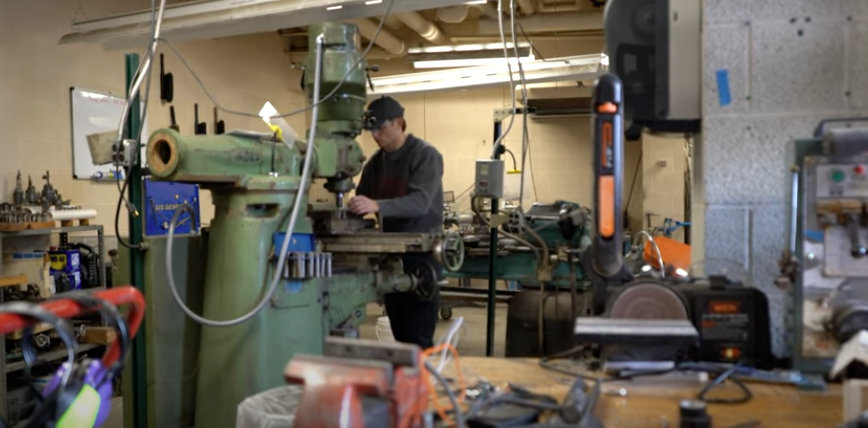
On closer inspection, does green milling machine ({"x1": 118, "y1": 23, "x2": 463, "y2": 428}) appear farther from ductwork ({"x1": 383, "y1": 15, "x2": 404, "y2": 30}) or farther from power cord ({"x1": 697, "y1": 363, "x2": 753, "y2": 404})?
ductwork ({"x1": 383, "y1": 15, "x2": 404, "y2": 30})

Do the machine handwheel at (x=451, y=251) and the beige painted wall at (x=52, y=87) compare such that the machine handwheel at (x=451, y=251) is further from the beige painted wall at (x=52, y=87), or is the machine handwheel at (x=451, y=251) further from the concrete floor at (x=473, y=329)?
the beige painted wall at (x=52, y=87)

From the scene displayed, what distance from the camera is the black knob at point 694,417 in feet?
3.46

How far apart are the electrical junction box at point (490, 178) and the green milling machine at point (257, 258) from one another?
724 millimetres

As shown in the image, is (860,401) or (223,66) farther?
(223,66)

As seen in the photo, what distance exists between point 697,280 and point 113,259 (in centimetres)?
334

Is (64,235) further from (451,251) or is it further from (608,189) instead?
(608,189)

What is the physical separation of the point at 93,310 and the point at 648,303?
1.01 m

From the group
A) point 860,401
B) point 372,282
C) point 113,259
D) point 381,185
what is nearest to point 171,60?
point 113,259

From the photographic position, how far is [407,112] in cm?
742

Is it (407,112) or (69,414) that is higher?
(407,112)

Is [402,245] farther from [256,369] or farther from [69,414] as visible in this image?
[69,414]

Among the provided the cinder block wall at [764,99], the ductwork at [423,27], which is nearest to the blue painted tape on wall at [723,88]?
the cinder block wall at [764,99]

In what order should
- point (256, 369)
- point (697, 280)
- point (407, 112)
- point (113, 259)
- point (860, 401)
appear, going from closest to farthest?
point (860, 401)
point (697, 280)
point (256, 369)
point (113, 259)
point (407, 112)

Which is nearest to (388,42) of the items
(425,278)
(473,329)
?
(473,329)
